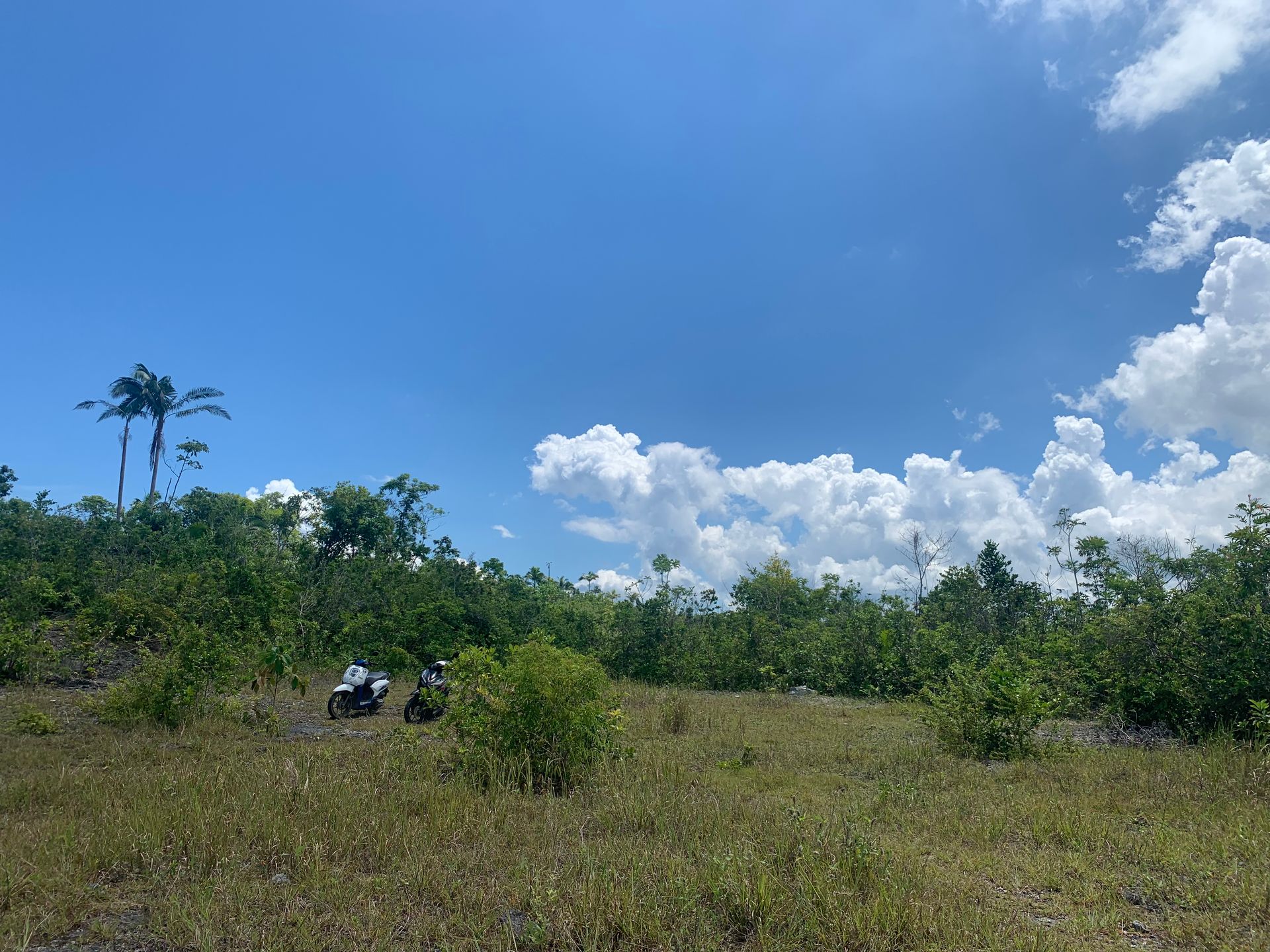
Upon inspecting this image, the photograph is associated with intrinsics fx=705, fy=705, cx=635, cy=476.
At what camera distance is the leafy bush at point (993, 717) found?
8.15m

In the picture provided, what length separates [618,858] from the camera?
4.16m

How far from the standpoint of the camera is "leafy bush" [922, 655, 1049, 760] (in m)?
8.15

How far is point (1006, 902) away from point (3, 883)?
5.29 meters

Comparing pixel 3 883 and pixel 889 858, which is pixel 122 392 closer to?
pixel 3 883

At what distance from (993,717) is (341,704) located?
9248 millimetres

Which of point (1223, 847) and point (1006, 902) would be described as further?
point (1223, 847)

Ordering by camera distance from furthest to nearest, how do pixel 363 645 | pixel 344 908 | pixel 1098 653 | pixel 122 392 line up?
pixel 122 392 → pixel 363 645 → pixel 1098 653 → pixel 344 908

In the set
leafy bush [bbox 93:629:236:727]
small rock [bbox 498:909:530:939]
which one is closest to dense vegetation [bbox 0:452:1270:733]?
leafy bush [bbox 93:629:236:727]

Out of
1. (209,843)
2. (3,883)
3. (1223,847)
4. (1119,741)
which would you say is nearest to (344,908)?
(209,843)

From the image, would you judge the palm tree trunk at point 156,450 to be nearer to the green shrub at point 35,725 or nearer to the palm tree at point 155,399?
the palm tree at point 155,399

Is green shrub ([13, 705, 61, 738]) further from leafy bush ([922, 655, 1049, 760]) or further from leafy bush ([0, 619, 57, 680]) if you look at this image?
leafy bush ([922, 655, 1049, 760])

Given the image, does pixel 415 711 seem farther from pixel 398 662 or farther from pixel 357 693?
pixel 398 662

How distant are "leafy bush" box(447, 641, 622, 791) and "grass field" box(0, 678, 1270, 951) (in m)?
0.36

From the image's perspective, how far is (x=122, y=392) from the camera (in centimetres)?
3384
